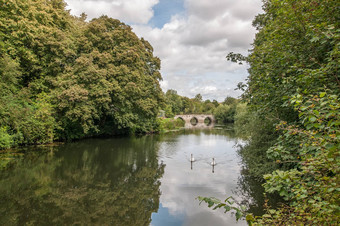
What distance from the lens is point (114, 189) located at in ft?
30.2

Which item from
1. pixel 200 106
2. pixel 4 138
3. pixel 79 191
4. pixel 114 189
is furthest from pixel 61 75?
pixel 200 106

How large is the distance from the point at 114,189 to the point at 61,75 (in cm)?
1504

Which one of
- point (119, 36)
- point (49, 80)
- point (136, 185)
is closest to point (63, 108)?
point (49, 80)

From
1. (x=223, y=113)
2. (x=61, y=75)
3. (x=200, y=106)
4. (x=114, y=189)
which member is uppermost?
(x=200, y=106)

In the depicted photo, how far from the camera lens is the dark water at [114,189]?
6.92 metres

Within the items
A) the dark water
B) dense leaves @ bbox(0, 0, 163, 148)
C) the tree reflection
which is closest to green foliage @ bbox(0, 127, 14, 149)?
dense leaves @ bbox(0, 0, 163, 148)

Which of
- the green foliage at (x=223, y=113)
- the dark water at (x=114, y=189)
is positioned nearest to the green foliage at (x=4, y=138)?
the dark water at (x=114, y=189)

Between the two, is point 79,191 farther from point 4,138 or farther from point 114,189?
point 4,138

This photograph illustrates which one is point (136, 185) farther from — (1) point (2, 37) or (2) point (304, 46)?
(1) point (2, 37)

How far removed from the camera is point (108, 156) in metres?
16.0

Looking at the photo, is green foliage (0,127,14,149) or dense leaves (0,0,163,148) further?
dense leaves (0,0,163,148)

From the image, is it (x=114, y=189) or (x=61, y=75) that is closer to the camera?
(x=114, y=189)

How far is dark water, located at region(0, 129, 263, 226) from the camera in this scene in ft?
22.7

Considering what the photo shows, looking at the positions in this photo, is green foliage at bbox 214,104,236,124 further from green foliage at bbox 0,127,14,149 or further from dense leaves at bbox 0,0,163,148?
green foliage at bbox 0,127,14,149
